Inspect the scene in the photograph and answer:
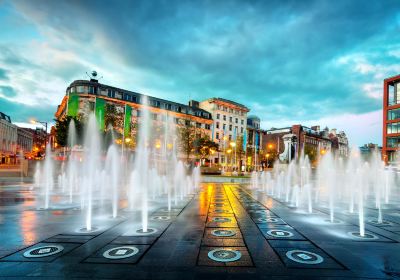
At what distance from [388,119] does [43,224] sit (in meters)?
80.9

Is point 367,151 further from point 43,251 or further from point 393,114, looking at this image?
point 43,251

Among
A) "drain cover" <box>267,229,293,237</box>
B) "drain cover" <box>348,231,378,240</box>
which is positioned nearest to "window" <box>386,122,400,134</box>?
"drain cover" <box>348,231,378,240</box>

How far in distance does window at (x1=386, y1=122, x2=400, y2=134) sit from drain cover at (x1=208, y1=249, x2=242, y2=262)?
7690cm

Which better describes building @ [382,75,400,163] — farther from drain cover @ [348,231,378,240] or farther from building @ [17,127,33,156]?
building @ [17,127,33,156]

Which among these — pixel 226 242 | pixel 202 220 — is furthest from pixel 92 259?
pixel 202 220

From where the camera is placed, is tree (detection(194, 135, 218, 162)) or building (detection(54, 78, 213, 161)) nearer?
building (detection(54, 78, 213, 161))

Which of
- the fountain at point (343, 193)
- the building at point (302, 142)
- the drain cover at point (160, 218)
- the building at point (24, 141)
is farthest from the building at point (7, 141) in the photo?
the drain cover at point (160, 218)

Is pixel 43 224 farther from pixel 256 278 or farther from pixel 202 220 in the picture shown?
pixel 256 278

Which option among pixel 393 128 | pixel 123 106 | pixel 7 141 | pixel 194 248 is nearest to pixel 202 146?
pixel 123 106

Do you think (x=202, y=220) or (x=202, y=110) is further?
(x=202, y=110)

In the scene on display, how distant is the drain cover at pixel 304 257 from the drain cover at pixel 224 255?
123 centimetres

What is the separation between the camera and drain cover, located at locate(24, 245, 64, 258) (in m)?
6.00

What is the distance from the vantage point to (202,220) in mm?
10469

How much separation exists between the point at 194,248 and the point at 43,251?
12.0 feet
